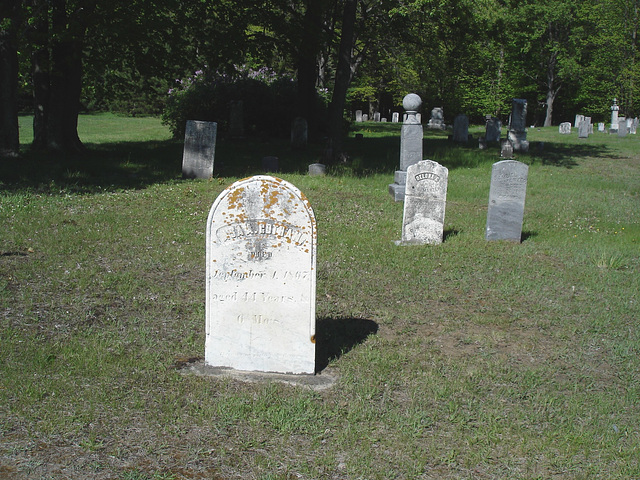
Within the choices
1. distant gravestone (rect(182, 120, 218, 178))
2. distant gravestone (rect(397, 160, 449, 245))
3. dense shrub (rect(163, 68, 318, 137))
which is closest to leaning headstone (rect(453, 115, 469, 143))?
dense shrub (rect(163, 68, 318, 137))

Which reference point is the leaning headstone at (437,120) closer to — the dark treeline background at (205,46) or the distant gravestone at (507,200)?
the dark treeline background at (205,46)

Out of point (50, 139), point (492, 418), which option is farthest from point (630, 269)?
point (50, 139)

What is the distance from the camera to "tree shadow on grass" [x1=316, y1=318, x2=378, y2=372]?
17.8ft

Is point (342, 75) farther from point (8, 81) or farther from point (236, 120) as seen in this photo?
point (8, 81)

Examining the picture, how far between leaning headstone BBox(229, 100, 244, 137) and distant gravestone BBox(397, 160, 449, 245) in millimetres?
15818

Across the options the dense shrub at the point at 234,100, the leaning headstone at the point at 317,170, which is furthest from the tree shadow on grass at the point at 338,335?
the dense shrub at the point at 234,100

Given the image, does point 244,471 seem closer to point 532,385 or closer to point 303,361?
point 303,361

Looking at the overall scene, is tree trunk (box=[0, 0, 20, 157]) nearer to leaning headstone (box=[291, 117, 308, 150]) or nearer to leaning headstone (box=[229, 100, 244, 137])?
leaning headstone (box=[291, 117, 308, 150])

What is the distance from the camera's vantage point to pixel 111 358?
510cm

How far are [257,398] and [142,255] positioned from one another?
4163 millimetres

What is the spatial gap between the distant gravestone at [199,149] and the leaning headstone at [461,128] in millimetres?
14040

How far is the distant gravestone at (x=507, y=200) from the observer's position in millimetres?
9406

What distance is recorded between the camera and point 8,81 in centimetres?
1473

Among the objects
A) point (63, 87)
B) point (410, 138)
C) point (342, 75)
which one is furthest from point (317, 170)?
point (63, 87)
